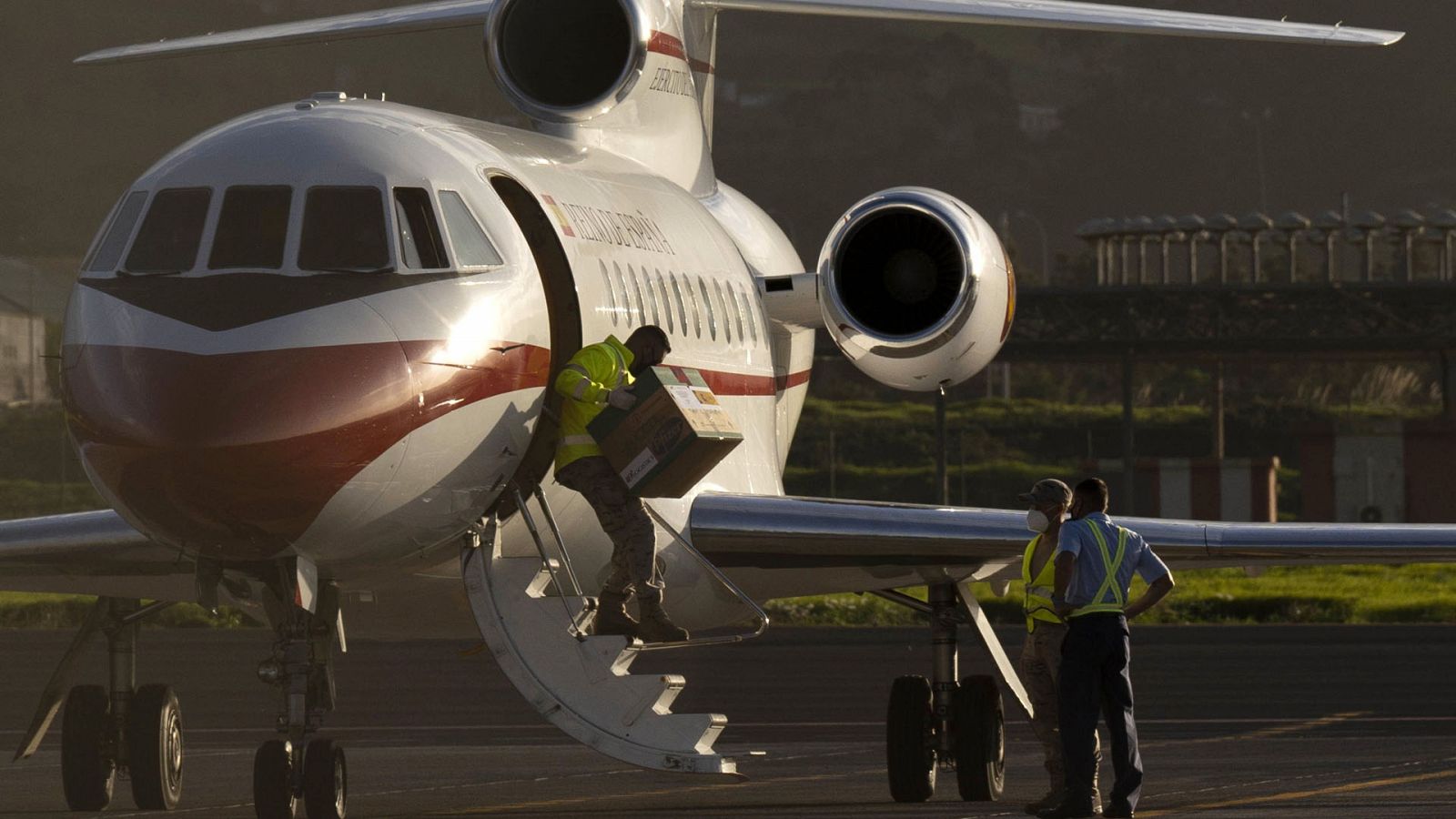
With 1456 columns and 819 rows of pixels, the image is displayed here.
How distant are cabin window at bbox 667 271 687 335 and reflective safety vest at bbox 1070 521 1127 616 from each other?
351 cm

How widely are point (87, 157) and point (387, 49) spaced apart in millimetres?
37759

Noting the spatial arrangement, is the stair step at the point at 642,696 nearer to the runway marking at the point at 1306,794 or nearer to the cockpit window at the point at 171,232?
the cockpit window at the point at 171,232

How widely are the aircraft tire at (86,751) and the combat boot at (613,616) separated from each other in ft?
15.0

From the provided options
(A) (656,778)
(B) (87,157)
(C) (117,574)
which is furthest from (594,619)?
(B) (87,157)

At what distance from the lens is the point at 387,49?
5955 inches

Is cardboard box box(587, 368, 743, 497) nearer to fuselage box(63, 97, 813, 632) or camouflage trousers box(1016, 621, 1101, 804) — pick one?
fuselage box(63, 97, 813, 632)

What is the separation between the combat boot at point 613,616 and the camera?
13109mm

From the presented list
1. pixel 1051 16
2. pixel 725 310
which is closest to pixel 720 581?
pixel 725 310

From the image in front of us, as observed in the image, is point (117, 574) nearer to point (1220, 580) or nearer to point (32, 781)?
point (32, 781)

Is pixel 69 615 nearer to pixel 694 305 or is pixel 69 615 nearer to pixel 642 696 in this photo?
pixel 694 305

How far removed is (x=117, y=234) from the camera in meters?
12.0

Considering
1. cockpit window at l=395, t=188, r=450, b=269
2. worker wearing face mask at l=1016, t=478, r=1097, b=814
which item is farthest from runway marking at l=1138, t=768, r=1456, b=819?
cockpit window at l=395, t=188, r=450, b=269

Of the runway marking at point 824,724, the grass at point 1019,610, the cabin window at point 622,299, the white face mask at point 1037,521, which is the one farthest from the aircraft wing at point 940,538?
the grass at point 1019,610

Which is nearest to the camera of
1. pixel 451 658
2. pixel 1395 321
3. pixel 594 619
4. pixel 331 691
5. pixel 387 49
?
pixel 331 691
